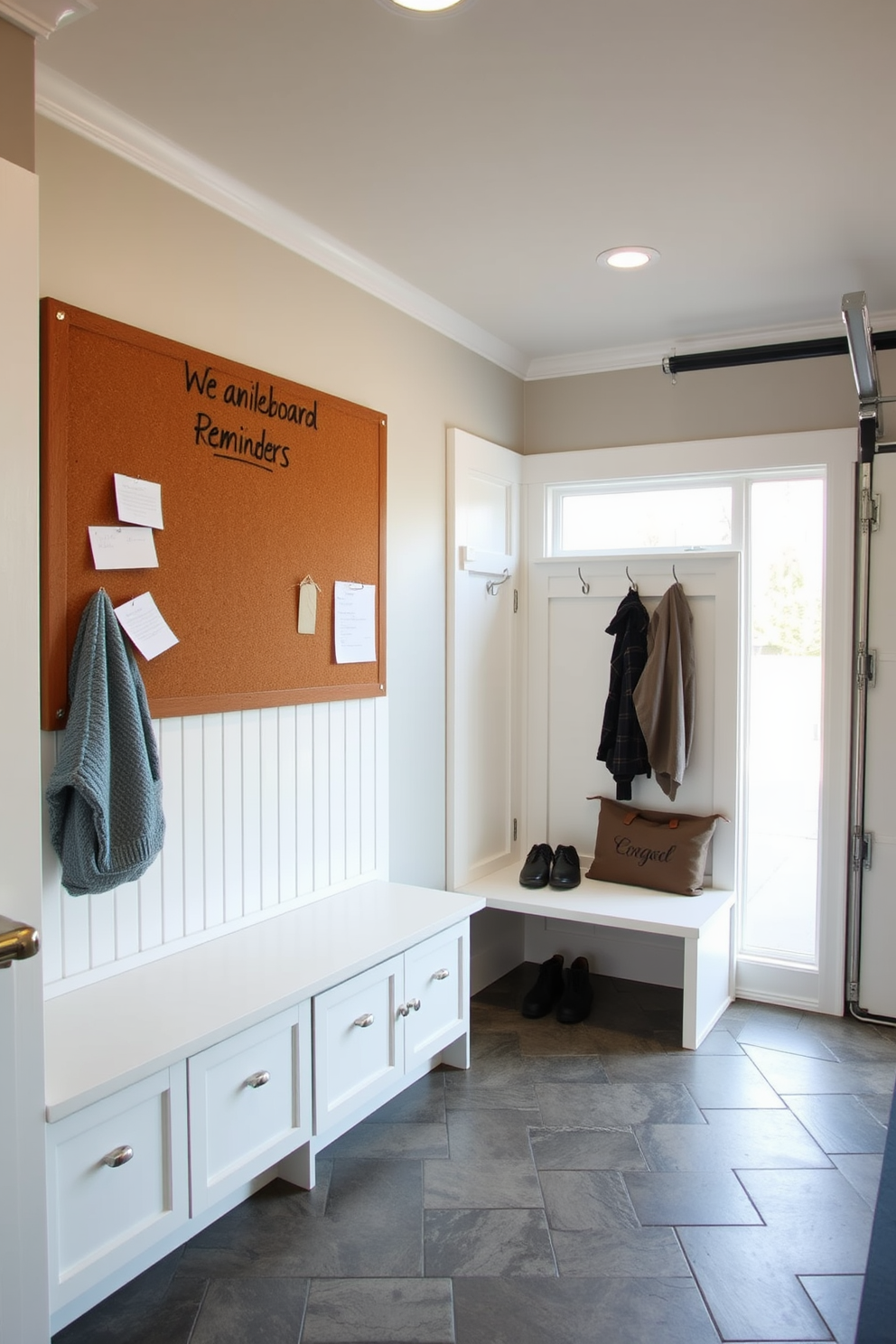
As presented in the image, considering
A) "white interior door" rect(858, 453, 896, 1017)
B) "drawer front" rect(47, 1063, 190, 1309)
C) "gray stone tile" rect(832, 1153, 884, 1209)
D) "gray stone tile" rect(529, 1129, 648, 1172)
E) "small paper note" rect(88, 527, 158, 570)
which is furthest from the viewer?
"white interior door" rect(858, 453, 896, 1017)

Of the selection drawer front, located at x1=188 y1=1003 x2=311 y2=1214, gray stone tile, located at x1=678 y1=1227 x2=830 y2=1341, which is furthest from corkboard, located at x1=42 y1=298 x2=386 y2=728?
gray stone tile, located at x1=678 y1=1227 x2=830 y2=1341

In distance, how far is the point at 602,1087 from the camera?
2.96m

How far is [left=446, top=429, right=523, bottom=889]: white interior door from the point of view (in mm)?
3518

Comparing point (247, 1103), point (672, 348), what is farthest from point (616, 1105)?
point (672, 348)

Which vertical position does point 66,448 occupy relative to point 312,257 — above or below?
below

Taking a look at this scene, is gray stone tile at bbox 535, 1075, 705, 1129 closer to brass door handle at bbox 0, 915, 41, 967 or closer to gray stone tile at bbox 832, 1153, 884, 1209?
gray stone tile at bbox 832, 1153, 884, 1209

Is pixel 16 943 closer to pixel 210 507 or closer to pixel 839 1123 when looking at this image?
pixel 210 507

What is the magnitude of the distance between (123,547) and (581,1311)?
187 centimetres

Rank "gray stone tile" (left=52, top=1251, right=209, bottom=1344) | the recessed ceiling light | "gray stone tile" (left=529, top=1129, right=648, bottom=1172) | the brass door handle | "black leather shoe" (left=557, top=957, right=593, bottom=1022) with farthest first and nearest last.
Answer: "black leather shoe" (left=557, top=957, right=593, bottom=1022) < the recessed ceiling light < "gray stone tile" (left=529, top=1129, right=648, bottom=1172) < "gray stone tile" (left=52, top=1251, right=209, bottom=1344) < the brass door handle

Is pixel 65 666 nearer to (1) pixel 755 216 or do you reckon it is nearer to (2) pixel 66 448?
(2) pixel 66 448

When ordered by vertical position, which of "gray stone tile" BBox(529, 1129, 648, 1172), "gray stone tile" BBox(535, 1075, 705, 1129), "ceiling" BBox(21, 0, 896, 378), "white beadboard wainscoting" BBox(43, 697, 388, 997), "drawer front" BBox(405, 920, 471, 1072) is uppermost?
"ceiling" BBox(21, 0, 896, 378)

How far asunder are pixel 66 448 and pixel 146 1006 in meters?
1.19

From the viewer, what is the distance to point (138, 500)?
2217 millimetres

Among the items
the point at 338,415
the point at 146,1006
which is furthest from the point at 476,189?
the point at 146,1006
